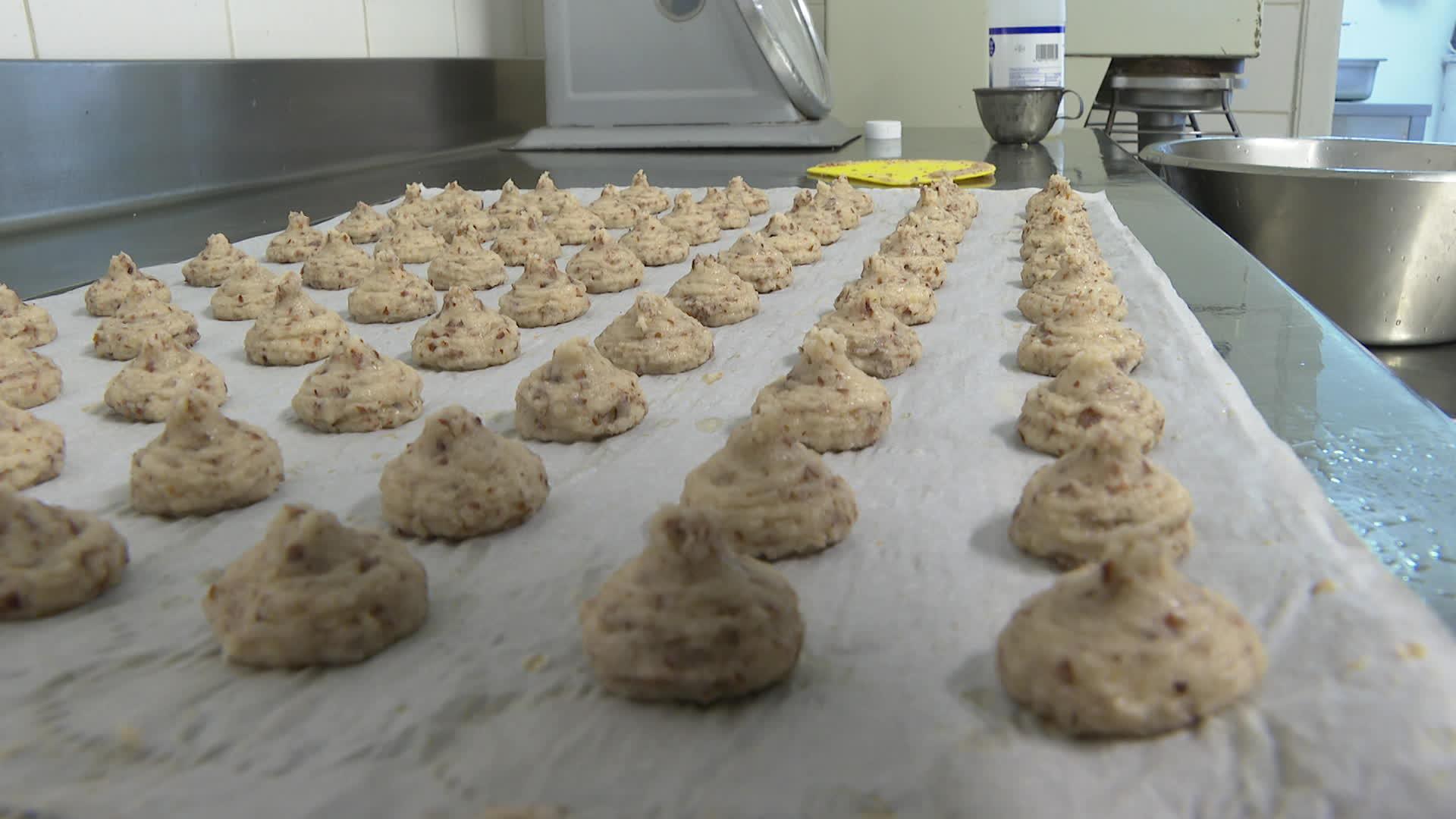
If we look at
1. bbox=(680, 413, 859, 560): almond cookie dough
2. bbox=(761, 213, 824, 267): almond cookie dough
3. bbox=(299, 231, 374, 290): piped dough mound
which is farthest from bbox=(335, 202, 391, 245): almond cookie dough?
bbox=(680, 413, 859, 560): almond cookie dough

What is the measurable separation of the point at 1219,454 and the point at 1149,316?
641 millimetres

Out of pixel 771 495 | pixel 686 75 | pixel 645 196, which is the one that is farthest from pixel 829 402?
pixel 686 75

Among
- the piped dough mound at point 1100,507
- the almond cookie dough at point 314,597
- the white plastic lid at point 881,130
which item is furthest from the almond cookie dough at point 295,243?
the white plastic lid at point 881,130

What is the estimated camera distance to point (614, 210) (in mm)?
3096

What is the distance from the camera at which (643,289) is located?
8.14 ft

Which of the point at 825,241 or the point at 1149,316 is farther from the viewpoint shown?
the point at 825,241

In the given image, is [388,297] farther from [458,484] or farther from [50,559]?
[50,559]

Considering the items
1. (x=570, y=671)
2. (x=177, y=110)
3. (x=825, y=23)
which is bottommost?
(x=570, y=671)

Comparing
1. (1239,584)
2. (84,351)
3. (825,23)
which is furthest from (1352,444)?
(825,23)

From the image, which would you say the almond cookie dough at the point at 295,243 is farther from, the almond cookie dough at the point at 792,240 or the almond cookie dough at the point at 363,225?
the almond cookie dough at the point at 792,240

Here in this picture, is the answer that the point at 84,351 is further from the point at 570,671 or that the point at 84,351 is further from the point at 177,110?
the point at 570,671

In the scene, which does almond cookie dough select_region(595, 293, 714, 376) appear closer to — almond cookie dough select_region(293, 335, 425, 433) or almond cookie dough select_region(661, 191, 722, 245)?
almond cookie dough select_region(293, 335, 425, 433)

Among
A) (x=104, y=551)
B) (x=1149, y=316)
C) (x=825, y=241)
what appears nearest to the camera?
(x=104, y=551)

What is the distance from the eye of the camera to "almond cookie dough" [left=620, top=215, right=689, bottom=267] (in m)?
2.66
